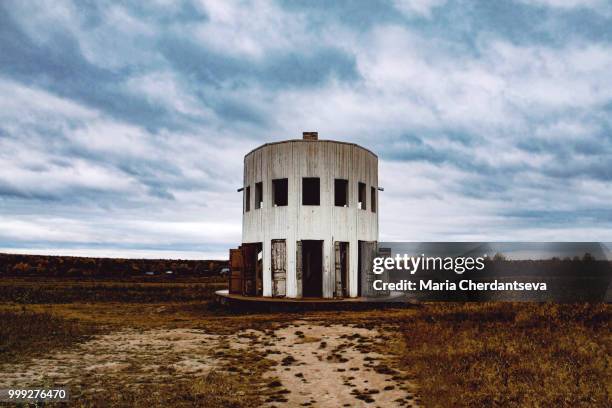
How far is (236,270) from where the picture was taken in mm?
22469

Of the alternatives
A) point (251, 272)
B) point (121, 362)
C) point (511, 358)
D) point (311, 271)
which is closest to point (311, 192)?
point (311, 271)

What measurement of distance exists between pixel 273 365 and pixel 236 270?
12.9 m

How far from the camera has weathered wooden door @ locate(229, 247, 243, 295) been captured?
22.2 m

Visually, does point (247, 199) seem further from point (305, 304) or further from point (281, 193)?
point (305, 304)

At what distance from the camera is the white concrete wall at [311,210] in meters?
20.4

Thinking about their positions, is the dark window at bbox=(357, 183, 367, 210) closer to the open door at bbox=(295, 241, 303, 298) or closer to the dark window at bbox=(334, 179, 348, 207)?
the dark window at bbox=(334, 179, 348, 207)

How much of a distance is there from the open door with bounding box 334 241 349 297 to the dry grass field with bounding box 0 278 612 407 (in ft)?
10.7

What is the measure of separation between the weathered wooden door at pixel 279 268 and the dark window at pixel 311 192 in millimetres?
3510

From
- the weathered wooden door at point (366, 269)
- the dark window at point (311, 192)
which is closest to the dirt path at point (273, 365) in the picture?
the weathered wooden door at point (366, 269)

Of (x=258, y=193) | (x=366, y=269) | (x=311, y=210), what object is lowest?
(x=366, y=269)

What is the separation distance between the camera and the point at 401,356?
10.4m

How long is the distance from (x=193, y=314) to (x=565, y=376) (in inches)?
567

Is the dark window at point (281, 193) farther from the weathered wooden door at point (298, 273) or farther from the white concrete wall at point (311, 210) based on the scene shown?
the weathered wooden door at point (298, 273)

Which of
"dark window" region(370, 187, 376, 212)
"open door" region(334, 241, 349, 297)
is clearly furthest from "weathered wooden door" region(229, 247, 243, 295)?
"dark window" region(370, 187, 376, 212)
